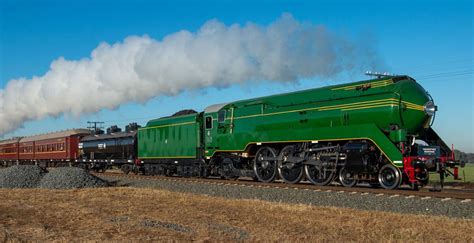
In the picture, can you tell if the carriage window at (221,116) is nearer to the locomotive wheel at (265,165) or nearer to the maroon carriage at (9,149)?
the locomotive wheel at (265,165)

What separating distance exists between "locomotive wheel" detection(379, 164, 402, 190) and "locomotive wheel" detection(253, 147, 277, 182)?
5.09 meters

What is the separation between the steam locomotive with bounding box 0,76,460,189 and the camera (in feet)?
52.7

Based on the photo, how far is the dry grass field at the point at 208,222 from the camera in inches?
320

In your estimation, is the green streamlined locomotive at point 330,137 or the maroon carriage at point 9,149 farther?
the maroon carriage at point 9,149

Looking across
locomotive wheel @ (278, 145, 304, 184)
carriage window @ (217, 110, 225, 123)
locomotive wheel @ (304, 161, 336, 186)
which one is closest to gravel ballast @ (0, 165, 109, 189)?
carriage window @ (217, 110, 225, 123)

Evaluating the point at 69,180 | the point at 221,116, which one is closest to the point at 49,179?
the point at 69,180

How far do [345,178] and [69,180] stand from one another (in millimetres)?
11044

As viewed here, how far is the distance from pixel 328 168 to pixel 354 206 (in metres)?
5.66

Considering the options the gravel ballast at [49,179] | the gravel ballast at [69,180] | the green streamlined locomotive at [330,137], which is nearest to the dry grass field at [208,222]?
the gravel ballast at [69,180]

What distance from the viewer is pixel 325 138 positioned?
17938 mm

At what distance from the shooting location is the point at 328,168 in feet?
59.1

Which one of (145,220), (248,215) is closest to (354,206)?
(248,215)

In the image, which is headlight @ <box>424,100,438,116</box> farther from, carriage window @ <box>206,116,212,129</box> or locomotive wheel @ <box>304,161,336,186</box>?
carriage window @ <box>206,116,212,129</box>

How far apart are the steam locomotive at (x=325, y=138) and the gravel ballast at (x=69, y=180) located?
21.0 feet
